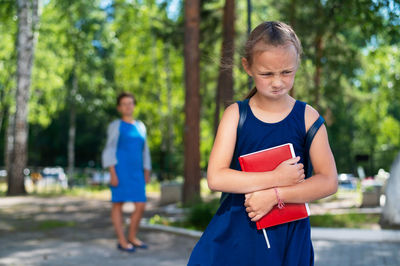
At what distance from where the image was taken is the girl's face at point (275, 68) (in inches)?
90.6

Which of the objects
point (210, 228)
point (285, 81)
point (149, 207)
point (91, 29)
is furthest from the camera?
point (91, 29)

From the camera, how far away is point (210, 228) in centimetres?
249

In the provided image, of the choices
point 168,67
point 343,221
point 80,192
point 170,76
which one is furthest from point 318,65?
point 170,76

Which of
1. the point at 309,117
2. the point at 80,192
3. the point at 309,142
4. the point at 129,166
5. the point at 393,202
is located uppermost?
the point at 309,117

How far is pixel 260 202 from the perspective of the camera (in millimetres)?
2297

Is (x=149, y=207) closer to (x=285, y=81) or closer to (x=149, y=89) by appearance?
(x=285, y=81)

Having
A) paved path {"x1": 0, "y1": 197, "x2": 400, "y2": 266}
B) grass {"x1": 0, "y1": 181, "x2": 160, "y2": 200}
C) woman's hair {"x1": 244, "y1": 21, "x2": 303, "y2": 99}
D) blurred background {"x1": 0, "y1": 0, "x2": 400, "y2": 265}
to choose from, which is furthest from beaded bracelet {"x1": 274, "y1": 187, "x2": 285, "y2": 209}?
grass {"x1": 0, "y1": 181, "x2": 160, "y2": 200}

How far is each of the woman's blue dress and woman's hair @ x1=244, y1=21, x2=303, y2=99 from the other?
5.44 metres

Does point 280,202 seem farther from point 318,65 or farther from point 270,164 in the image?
point 318,65

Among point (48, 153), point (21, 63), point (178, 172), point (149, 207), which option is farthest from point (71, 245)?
point (48, 153)

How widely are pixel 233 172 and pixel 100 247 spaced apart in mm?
6014

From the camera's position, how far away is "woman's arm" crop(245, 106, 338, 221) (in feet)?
7.52

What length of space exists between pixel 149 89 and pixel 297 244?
38035mm

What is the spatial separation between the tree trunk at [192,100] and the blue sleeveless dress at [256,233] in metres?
11.2
